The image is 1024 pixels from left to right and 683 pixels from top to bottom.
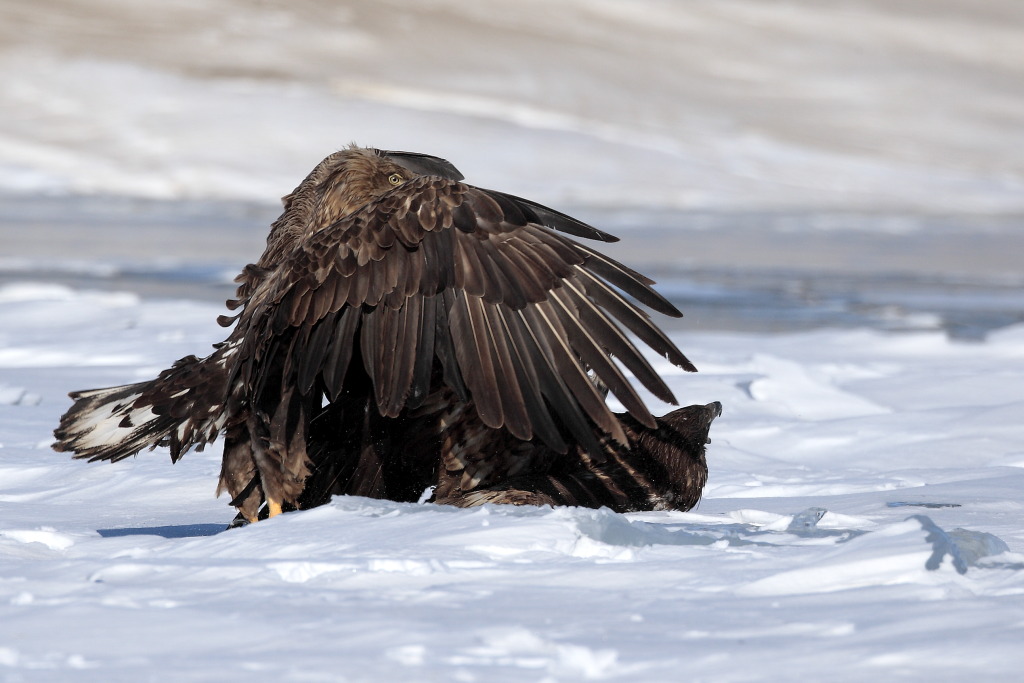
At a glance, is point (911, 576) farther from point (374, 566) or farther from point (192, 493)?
point (192, 493)

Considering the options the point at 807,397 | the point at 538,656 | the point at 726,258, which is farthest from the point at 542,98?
the point at 538,656

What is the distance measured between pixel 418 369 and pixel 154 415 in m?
0.72

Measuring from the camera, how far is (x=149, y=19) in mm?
27719

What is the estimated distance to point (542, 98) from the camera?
26.3 m

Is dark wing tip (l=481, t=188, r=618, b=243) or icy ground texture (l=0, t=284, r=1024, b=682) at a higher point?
→ dark wing tip (l=481, t=188, r=618, b=243)

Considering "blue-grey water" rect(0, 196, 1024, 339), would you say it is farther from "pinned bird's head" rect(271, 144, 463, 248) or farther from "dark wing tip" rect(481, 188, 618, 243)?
"dark wing tip" rect(481, 188, 618, 243)

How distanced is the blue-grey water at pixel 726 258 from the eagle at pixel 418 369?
519cm

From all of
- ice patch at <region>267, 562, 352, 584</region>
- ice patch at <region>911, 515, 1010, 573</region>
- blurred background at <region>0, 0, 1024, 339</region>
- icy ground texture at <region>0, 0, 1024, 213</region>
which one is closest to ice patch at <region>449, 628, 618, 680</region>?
ice patch at <region>267, 562, 352, 584</region>

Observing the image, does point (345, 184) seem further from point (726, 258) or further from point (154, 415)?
point (726, 258)

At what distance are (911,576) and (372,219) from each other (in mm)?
1410

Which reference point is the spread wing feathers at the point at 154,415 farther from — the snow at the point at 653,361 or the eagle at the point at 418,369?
the snow at the point at 653,361

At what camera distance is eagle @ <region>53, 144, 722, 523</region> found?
9.92 feet

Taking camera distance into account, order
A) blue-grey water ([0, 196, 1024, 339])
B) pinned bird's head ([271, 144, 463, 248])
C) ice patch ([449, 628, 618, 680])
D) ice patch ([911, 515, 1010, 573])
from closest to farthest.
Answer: ice patch ([449, 628, 618, 680]), ice patch ([911, 515, 1010, 573]), pinned bird's head ([271, 144, 463, 248]), blue-grey water ([0, 196, 1024, 339])

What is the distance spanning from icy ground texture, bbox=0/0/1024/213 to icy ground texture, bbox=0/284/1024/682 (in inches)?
579
